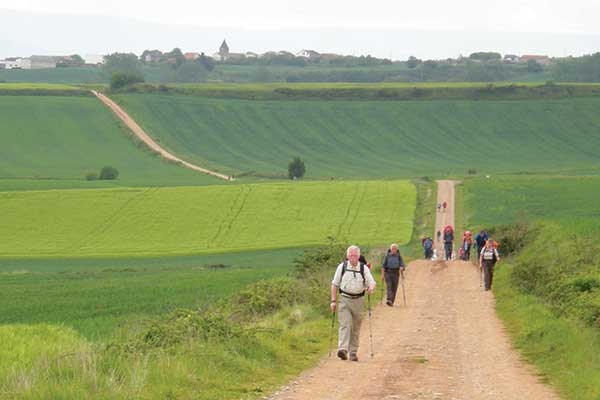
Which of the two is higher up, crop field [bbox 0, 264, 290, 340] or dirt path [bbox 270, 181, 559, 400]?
dirt path [bbox 270, 181, 559, 400]

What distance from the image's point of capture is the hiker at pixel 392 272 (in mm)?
30562

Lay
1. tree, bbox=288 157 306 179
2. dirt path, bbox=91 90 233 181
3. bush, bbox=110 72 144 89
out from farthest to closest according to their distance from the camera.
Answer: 1. bush, bbox=110 72 144 89
2. dirt path, bbox=91 90 233 181
3. tree, bbox=288 157 306 179

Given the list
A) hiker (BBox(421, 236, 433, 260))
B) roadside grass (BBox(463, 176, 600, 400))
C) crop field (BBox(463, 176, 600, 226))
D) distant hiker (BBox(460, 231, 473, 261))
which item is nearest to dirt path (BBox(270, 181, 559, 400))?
roadside grass (BBox(463, 176, 600, 400))

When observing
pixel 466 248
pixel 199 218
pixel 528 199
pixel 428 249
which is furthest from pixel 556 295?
pixel 528 199

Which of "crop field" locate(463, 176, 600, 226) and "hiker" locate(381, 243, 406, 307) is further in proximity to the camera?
"crop field" locate(463, 176, 600, 226)

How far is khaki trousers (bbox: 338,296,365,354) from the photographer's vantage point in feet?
66.0

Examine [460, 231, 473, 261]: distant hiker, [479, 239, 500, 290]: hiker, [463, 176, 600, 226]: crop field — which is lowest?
[463, 176, 600, 226]: crop field

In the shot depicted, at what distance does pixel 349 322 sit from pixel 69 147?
338 feet

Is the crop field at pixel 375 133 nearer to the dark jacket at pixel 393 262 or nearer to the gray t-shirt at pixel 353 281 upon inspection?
the dark jacket at pixel 393 262

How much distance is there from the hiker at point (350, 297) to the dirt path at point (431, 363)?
0.28 m

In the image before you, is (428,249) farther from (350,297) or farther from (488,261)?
(350,297)

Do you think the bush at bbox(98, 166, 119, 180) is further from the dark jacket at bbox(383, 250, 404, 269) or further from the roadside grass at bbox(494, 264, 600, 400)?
the roadside grass at bbox(494, 264, 600, 400)

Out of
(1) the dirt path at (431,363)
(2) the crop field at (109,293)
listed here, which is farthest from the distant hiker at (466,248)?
(1) the dirt path at (431,363)

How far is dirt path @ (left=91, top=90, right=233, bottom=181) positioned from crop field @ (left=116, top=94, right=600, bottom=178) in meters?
1.10
